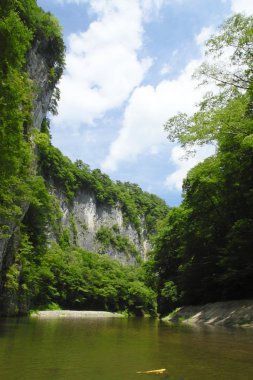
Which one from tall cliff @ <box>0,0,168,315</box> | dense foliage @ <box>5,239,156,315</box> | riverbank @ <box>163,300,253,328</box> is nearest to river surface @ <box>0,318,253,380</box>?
tall cliff @ <box>0,0,168,315</box>

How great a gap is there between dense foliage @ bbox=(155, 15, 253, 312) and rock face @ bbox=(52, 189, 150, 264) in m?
63.7

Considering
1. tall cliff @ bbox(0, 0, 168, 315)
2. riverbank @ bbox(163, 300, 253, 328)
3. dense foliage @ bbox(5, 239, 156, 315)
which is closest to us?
tall cliff @ bbox(0, 0, 168, 315)

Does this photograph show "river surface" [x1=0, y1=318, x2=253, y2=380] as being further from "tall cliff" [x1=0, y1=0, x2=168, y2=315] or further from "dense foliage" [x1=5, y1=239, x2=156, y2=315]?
"dense foliage" [x1=5, y1=239, x2=156, y2=315]

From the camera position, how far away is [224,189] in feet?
77.6

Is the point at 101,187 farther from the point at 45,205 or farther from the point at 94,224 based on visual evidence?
the point at 45,205

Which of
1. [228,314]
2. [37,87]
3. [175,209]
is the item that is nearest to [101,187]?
[175,209]

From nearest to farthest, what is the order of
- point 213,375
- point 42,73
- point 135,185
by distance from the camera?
1. point 213,375
2. point 42,73
3. point 135,185

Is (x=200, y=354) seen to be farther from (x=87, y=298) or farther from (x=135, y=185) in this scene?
(x=135, y=185)

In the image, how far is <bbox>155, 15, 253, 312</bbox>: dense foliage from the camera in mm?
18922

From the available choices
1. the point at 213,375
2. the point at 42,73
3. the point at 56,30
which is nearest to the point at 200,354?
the point at 213,375

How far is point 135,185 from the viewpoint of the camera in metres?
146

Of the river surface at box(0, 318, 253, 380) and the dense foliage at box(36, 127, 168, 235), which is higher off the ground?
the dense foliage at box(36, 127, 168, 235)

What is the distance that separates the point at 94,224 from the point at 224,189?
81913 millimetres

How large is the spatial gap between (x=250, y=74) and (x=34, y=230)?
89.1 ft
